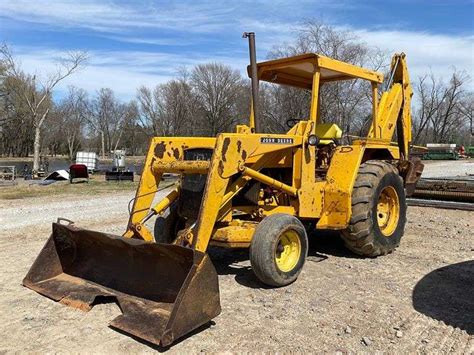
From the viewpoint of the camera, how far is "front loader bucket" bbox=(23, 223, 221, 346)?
3994 mm

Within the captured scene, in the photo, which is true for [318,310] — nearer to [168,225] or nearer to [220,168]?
[220,168]

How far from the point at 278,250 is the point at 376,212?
5.94ft

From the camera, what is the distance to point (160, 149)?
599 cm

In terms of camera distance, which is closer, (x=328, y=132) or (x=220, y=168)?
(x=220, y=168)

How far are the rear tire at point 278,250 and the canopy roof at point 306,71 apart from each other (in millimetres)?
2099

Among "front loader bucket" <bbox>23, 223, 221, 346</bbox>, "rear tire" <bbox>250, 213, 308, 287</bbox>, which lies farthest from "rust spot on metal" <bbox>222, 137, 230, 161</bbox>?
"front loader bucket" <bbox>23, 223, 221, 346</bbox>

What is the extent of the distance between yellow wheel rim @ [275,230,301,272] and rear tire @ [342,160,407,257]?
108 centimetres

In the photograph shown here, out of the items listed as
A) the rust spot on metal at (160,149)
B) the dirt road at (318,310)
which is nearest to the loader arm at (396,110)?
the dirt road at (318,310)

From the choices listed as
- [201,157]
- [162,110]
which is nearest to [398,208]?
[201,157]

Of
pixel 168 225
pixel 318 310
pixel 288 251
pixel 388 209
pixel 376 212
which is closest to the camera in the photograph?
pixel 318 310

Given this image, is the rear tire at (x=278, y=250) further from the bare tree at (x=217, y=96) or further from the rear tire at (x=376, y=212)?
the bare tree at (x=217, y=96)

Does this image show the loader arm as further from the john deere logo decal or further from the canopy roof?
the john deere logo decal

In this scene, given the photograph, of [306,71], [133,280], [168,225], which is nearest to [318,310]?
[133,280]

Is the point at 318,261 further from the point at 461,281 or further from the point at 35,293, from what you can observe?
the point at 35,293
